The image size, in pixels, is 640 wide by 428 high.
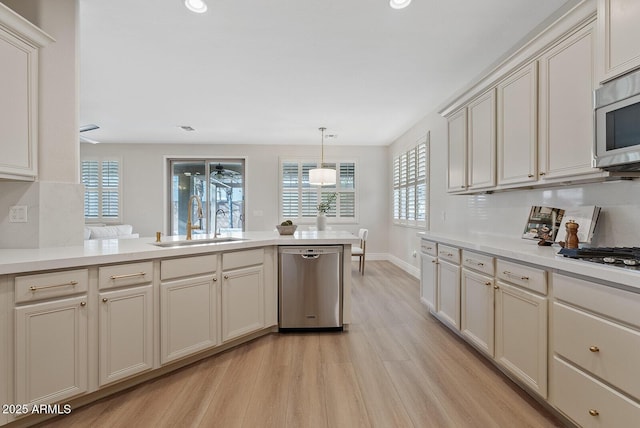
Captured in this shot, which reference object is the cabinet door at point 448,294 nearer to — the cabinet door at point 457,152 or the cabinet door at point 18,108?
the cabinet door at point 457,152

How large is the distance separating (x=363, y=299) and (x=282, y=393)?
2205 mm

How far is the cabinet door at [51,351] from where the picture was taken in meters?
1.58

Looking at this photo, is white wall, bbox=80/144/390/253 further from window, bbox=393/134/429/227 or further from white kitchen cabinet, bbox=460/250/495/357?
white kitchen cabinet, bbox=460/250/495/357

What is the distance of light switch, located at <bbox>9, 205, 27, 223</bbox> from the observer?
6.86 feet

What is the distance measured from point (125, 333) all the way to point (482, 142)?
3135 mm

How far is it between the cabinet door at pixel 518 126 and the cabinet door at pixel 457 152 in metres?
0.52

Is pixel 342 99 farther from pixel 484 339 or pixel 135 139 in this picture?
pixel 135 139

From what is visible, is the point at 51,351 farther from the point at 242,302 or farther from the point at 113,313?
the point at 242,302

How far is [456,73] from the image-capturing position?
11.2 feet

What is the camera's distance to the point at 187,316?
2.26 meters

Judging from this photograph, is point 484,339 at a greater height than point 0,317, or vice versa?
point 0,317

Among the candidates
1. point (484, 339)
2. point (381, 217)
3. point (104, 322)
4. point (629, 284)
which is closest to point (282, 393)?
point (104, 322)

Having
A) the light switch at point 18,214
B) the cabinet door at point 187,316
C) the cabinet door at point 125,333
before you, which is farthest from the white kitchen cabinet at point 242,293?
the light switch at point 18,214

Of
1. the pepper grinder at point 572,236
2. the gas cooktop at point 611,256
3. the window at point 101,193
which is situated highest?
the window at point 101,193
